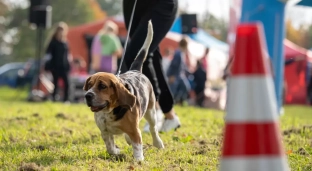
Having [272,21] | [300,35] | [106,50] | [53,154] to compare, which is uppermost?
[53,154]

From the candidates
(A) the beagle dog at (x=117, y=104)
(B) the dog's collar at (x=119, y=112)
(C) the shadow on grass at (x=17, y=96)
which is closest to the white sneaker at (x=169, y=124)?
(A) the beagle dog at (x=117, y=104)

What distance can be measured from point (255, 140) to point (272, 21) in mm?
7444

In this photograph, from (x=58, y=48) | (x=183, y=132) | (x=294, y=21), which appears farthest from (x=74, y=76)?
(x=294, y=21)

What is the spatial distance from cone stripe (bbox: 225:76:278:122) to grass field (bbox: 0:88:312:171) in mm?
1445

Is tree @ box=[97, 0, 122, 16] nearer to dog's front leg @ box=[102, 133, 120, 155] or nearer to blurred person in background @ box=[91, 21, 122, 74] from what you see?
blurred person in background @ box=[91, 21, 122, 74]

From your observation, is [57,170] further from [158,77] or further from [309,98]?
[309,98]

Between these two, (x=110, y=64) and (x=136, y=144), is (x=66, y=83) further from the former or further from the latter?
(x=136, y=144)

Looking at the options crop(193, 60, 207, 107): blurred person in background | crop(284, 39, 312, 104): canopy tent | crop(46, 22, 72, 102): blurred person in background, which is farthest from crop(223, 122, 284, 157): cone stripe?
crop(284, 39, 312, 104): canopy tent

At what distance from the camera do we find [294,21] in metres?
63.8

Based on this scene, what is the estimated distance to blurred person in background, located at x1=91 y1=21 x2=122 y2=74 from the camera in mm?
13555

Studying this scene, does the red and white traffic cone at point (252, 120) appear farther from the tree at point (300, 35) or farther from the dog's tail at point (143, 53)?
the tree at point (300, 35)

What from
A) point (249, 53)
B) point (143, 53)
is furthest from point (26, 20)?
point (249, 53)

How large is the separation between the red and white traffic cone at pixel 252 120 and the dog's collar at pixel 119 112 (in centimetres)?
166

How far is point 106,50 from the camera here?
13727 millimetres
